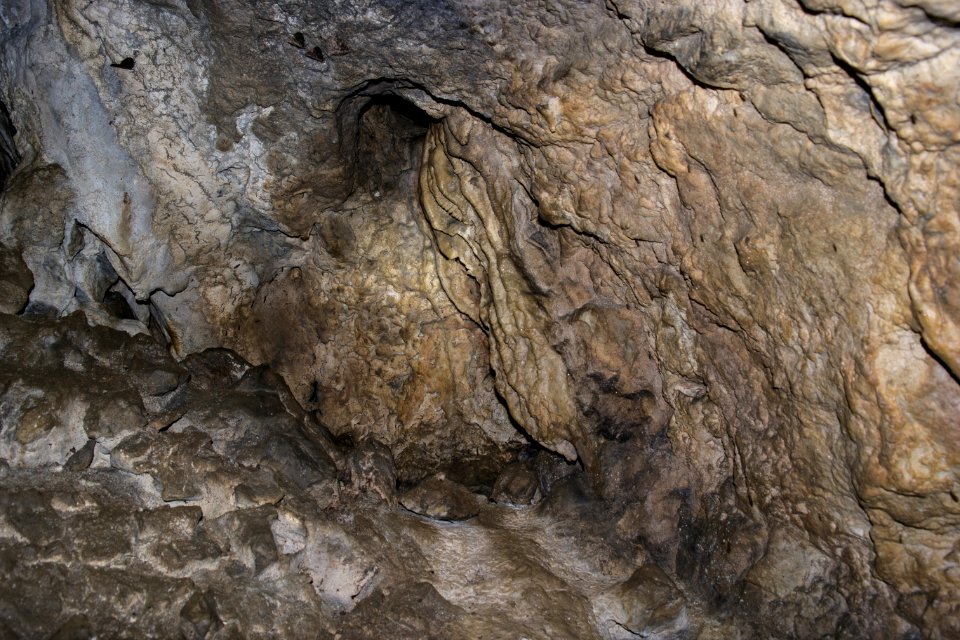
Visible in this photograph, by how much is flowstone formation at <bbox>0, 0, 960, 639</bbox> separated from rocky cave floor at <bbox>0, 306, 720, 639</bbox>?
2cm

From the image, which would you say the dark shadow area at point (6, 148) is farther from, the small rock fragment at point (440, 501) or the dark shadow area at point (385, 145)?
the small rock fragment at point (440, 501)

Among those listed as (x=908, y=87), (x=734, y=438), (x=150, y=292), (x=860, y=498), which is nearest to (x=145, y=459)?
(x=150, y=292)

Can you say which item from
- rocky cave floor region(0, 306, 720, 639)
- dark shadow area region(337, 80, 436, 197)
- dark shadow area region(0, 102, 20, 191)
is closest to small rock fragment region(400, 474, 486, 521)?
rocky cave floor region(0, 306, 720, 639)

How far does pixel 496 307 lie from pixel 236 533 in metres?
1.63

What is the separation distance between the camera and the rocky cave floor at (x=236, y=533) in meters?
2.92

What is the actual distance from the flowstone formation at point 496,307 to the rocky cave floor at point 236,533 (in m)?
0.02

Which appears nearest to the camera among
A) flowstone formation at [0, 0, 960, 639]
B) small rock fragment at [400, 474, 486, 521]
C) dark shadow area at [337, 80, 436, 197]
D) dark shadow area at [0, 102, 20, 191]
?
flowstone formation at [0, 0, 960, 639]

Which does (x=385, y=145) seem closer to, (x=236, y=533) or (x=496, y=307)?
(x=496, y=307)

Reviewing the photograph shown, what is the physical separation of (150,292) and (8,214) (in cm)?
72

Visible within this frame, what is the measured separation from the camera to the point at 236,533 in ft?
10.6

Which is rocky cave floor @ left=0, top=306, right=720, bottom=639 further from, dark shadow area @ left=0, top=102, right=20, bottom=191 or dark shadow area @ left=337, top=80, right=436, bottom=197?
dark shadow area @ left=337, top=80, right=436, bottom=197

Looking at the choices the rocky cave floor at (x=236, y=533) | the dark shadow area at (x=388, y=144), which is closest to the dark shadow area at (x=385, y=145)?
the dark shadow area at (x=388, y=144)

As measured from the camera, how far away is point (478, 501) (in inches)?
160

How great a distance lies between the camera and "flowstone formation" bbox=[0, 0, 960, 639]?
8.30ft
